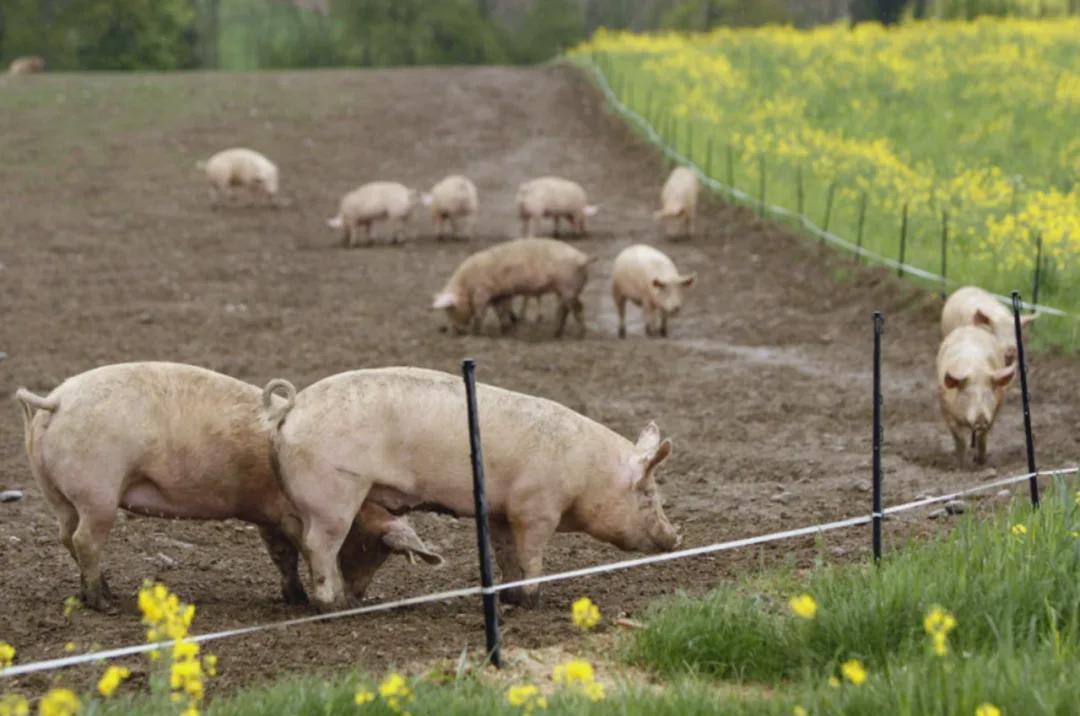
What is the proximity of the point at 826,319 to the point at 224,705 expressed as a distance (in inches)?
410

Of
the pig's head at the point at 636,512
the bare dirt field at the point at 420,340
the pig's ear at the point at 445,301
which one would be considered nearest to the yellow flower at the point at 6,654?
the bare dirt field at the point at 420,340

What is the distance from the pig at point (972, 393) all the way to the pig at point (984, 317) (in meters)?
0.69

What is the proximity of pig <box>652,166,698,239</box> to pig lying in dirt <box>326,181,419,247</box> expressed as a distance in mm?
3189

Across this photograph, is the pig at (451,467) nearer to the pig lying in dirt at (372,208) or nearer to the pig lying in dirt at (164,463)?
the pig lying in dirt at (164,463)

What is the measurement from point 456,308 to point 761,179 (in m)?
6.86

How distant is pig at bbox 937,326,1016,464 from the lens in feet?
30.9

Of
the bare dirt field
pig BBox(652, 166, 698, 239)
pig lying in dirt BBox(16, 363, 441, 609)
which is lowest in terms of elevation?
the bare dirt field

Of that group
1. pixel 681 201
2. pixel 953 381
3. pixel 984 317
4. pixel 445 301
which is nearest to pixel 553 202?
pixel 681 201

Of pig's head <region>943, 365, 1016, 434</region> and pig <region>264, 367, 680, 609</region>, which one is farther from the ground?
pig <region>264, 367, 680, 609</region>

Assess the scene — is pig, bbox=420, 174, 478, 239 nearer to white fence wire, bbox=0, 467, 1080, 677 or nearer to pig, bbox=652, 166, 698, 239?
pig, bbox=652, 166, 698, 239

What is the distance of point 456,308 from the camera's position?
14508mm

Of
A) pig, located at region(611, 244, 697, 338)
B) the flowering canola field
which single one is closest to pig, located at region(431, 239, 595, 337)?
pig, located at region(611, 244, 697, 338)

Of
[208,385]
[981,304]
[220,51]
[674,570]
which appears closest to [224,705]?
[208,385]

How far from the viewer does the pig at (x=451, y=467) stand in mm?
6461
